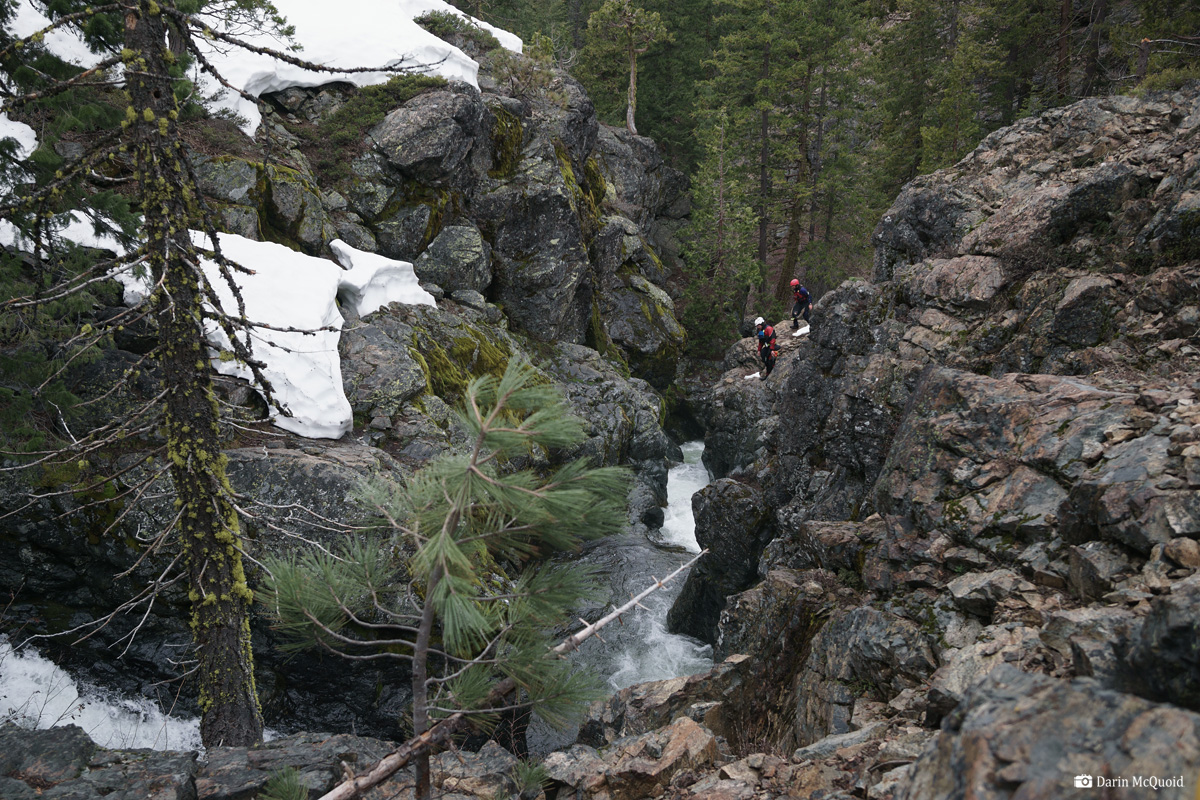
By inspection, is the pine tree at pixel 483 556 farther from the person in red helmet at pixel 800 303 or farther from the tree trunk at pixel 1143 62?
the person in red helmet at pixel 800 303

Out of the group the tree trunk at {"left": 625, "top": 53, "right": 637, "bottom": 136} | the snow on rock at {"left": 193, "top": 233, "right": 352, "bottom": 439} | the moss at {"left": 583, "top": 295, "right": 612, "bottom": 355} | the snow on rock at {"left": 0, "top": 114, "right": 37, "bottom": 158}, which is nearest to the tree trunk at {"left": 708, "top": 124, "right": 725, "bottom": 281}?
the tree trunk at {"left": 625, "top": 53, "right": 637, "bottom": 136}

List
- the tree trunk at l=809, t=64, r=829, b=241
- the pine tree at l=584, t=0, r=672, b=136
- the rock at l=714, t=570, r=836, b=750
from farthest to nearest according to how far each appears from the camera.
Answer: the pine tree at l=584, t=0, r=672, b=136, the tree trunk at l=809, t=64, r=829, b=241, the rock at l=714, t=570, r=836, b=750

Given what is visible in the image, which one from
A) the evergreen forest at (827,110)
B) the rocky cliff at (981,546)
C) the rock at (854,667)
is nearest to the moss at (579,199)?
the evergreen forest at (827,110)

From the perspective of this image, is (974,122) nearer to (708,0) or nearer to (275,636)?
(708,0)

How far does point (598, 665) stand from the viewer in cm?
1320

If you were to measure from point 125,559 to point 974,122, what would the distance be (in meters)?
28.2

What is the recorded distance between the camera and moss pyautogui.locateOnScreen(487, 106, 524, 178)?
21.3 m

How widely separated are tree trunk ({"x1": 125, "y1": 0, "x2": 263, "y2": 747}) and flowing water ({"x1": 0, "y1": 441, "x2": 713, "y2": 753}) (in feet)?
11.2

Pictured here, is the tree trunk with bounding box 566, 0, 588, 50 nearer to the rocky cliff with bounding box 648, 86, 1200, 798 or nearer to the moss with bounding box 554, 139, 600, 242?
the moss with bounding box 554, 139, 600, 242

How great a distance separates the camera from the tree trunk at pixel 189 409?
6.08 m

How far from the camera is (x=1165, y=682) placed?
2.79m

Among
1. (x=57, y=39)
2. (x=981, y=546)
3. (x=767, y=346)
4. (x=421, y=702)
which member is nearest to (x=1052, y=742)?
(x=421, y=702)

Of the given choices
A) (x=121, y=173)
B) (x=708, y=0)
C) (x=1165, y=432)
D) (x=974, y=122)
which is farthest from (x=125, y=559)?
(x=708, y=0)

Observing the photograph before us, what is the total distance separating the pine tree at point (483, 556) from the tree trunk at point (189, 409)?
268 cm
